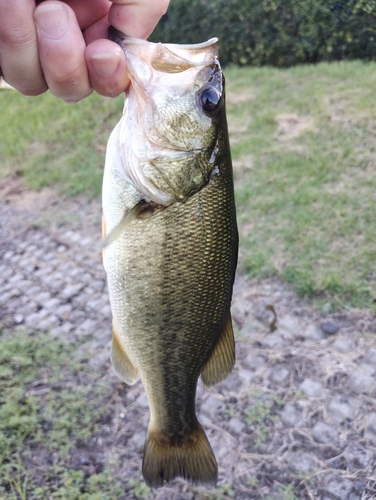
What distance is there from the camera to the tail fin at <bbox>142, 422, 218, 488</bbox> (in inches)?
71.8

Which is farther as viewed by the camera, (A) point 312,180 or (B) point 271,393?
(A) point 312,180

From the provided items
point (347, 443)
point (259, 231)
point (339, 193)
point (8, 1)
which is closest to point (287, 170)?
point (339, 193)

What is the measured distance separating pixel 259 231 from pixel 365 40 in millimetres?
4243

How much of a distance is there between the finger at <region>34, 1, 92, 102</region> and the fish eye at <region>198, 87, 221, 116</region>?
0.34 meters

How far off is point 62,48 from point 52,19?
0.25 ft

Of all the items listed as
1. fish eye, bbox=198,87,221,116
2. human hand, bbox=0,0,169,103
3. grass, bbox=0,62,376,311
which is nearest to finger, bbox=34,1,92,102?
human hand, bbox=0,0,169,103

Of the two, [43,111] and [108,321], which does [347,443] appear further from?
[43,111]

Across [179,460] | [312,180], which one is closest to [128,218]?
[179,460]

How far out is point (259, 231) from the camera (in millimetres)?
4148

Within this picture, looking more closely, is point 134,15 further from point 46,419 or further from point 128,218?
point 46,419

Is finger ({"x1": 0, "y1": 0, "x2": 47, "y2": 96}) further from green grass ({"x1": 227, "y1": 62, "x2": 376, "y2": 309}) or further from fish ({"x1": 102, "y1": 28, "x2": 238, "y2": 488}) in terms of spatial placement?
green grass ({"x1": 227, "y1": 62, "x2": 376, "y2": 309})

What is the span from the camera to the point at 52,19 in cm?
132

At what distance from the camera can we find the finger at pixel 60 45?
1.32 m

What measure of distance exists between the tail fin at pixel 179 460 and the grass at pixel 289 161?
1811 mm
